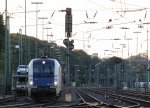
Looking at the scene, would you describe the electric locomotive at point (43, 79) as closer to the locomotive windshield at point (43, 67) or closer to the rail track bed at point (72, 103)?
the locomotive windshield at point (43, 67)

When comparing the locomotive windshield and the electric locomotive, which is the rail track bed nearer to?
the electric locomotive

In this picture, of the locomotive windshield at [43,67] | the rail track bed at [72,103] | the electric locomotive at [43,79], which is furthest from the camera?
the locomotive windshield at [43,67]

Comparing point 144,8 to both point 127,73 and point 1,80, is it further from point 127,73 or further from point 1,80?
point 127,73

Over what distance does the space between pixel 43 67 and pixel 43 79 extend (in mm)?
1104

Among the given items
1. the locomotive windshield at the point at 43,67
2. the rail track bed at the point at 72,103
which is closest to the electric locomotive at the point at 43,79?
the locomotive windshield at the point at 43,67

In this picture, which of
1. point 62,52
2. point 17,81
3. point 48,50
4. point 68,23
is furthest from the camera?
point 62,52

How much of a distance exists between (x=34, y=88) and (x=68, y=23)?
831 cm

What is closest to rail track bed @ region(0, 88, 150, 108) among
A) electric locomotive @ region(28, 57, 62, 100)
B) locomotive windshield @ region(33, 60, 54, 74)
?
electric locomotive @ region(28, 57, 62, 100)

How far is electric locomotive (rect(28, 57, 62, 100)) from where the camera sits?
1800 inches

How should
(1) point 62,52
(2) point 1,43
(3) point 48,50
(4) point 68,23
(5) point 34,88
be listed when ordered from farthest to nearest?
(1) point 62,52
(3) point 48,50
(2) point 1,43
(5) point 34,88
(4) point 68,23

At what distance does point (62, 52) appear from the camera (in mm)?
182500

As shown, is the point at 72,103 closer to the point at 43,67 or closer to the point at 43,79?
the point at 43,79

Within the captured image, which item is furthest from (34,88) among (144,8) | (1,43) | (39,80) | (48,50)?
(48,50)

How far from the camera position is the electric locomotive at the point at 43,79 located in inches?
1800
